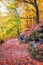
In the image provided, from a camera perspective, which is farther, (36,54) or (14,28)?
(14,28)

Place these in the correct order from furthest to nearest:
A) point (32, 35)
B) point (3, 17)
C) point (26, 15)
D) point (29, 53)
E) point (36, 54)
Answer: point (3, 17) → point (26, 15) → point (32, 35) → point (29, 53) → point (36, 54)

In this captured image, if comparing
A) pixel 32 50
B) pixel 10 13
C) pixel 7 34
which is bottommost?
pixel 7 34

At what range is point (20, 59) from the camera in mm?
11586

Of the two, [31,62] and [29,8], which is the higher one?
[29,8]

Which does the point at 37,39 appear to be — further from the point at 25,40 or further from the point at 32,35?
the point at 25,40

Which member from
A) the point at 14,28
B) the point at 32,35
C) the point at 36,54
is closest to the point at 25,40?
the point at 32,35

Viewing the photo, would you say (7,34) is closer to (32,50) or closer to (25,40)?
(25,40)

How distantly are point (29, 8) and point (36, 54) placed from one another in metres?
10.8

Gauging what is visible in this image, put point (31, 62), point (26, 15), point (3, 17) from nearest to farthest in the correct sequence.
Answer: point (31, 62)
point (26, 15)
point (3, 17)

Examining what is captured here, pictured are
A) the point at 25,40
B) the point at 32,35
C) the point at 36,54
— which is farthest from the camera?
Answer: the point at 25,40

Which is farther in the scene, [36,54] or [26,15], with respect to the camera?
[26,15]

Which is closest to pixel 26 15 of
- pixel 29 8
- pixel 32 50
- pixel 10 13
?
pixel 29 8

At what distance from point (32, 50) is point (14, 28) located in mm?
14989

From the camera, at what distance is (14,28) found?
27.2m
